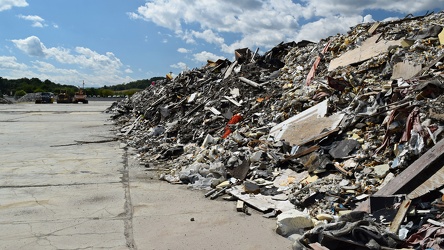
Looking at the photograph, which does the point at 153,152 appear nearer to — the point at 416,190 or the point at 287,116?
the point at 287,116

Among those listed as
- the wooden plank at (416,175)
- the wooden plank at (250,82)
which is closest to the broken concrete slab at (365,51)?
the wooden plank at (250,82)

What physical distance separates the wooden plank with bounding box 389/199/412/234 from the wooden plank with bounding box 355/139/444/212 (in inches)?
12.8

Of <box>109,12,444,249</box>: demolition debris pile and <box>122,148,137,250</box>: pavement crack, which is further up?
<box>109,12,444,249</box>: demolition debris pile

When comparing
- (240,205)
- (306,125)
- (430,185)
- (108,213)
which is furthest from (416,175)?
(108,213)

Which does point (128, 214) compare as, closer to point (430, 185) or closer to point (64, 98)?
point (430, 185)

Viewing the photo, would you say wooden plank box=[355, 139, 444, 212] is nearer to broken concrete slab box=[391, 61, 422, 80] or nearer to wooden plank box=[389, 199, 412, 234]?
wooden plank box=[389, 199, 412, 234]

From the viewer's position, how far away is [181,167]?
27.5 feet

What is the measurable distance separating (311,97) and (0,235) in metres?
6.76

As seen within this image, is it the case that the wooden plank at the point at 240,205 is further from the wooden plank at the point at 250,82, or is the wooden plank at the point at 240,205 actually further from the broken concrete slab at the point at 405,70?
the wooden plank at the point at 250,82

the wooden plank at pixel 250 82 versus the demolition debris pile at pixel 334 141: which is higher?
the wooden plank at pixel 250 82

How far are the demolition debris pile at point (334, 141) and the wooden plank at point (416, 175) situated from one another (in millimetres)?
14

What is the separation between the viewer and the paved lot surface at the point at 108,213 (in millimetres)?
4535

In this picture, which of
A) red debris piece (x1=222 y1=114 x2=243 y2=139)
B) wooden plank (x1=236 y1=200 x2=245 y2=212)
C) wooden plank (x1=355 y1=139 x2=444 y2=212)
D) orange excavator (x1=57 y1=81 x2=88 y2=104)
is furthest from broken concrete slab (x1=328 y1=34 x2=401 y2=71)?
orange excavator (x1=57 y1=81 x2=88 y2=104)

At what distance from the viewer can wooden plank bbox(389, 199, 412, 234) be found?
4.07m
